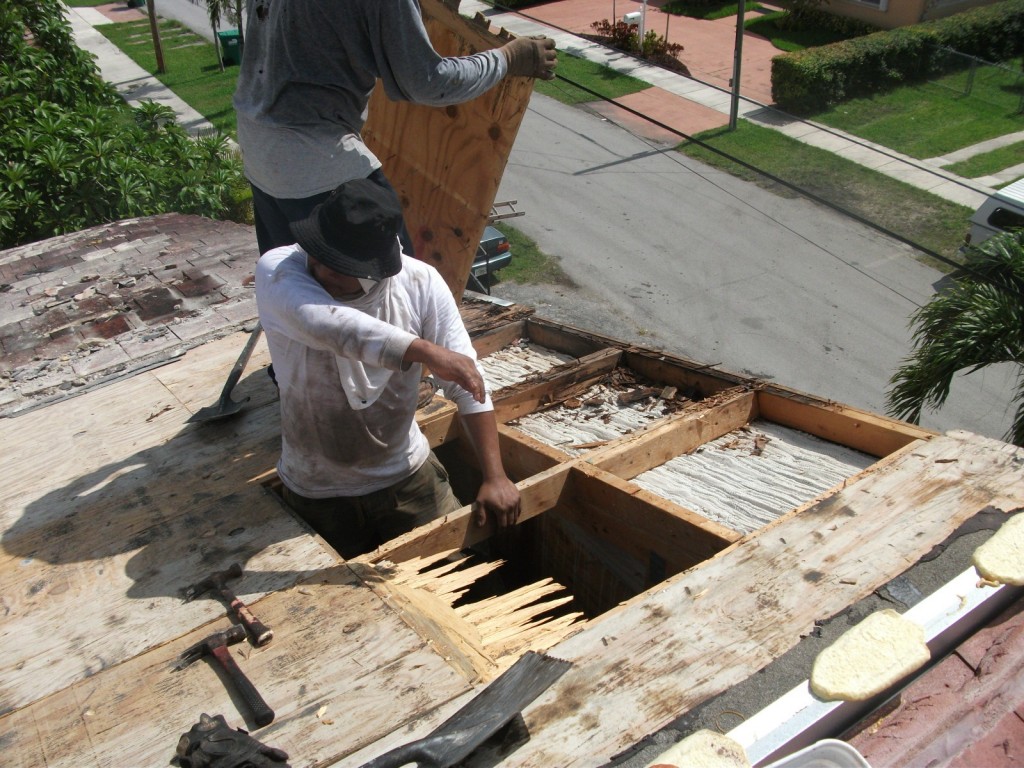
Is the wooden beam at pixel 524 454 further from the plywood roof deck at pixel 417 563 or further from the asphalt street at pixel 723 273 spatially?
the asphalt street at pixel 723 273

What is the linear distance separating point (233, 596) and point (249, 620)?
0.21 meters

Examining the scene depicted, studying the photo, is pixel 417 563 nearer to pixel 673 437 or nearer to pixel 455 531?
pixel 455 531

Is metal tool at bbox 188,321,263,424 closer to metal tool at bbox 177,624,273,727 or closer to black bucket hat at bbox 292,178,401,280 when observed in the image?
black bucket hat at bbox 292,178,401,280

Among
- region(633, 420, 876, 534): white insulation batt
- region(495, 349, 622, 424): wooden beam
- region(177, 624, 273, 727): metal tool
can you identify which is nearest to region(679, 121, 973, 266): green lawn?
region(495, 349, 622, 424): wooden beam

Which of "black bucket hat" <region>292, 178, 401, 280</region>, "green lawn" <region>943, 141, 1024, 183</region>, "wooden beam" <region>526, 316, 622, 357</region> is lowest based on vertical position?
"green lawn" <region>943, 141, 1024, 183</region>

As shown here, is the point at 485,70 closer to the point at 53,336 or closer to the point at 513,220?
the point at 53,336

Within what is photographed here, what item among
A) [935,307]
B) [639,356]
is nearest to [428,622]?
[639,356]

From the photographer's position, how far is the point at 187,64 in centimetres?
2894

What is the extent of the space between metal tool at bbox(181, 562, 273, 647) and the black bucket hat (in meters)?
1.19

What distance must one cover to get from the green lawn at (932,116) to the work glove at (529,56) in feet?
57.5

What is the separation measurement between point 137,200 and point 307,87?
282 inches

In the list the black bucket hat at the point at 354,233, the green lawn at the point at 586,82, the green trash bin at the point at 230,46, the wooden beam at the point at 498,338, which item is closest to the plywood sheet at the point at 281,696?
the black bucket hat at the point at 354,233

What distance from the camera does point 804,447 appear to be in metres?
4.68

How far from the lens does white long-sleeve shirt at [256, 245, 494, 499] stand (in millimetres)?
3265
